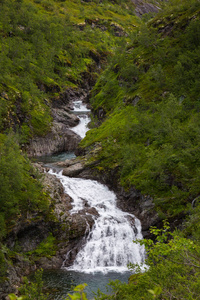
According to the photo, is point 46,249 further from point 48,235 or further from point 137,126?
point 137,126

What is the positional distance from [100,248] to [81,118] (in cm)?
4572

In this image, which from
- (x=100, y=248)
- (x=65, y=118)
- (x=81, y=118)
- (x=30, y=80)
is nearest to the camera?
(x=100, y=248)

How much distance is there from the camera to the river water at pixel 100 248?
2091 centimetres

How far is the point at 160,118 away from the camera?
3562 cm

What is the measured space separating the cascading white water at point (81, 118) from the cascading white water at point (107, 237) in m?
28.6

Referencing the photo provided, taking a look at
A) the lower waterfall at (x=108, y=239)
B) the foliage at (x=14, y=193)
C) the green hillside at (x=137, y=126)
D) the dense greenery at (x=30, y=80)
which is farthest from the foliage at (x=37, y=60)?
the lower waterfall at (x=108, y=239)

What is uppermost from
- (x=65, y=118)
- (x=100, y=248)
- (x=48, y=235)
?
(x=100, y=248)

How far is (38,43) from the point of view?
74875 millimetres

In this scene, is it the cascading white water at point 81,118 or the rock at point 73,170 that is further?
the cascading white water at point 81,118

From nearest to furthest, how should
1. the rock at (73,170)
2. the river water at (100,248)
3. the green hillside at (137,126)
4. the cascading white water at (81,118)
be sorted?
the green hillside at (137,126) < the river water at (100,248) < the rock at (73,170) < the cascading white water at (81,118)

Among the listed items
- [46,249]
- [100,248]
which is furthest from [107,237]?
[46,249]

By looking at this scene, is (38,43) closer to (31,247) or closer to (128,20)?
(31,247)

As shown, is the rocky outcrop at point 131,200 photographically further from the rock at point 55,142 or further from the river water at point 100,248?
the rock at point 55,142

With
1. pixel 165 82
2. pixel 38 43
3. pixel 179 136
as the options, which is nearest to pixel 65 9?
pixel 38 43
